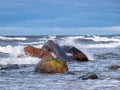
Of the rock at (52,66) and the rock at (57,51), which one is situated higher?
the rock at (57,51)

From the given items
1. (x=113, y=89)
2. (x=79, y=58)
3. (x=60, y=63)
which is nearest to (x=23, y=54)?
(x=79, y=58)

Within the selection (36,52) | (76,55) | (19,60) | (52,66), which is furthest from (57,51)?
(52,66)

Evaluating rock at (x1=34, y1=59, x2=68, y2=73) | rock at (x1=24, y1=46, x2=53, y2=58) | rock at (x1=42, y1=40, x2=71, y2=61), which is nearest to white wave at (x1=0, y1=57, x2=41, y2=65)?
rock at (x1=24, y1=46, x2=53, y2=58)

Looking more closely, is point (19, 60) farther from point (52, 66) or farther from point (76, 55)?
point (52, 66)

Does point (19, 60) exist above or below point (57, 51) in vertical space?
below

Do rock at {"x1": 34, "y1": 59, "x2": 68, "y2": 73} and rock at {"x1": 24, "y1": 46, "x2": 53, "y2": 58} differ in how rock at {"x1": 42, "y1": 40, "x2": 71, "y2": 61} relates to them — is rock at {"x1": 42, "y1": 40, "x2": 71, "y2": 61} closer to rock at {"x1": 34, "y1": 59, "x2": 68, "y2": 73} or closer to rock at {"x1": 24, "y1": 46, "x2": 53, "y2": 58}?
rock at {"x1": 24, "y1": 46, "x2": 53, "y2": 58}

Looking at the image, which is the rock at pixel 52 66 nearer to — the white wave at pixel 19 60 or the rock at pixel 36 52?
the white wave at pixel 19 60

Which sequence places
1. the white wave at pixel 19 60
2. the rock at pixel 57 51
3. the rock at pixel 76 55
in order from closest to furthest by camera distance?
the white wave at pixel 19 60, the rock at pixel 57 51, the rock at pixel 76 55

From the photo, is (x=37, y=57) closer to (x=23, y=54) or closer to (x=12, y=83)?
(x=23, y=54)

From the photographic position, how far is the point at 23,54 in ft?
85.3

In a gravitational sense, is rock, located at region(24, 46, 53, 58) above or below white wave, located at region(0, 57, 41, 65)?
above

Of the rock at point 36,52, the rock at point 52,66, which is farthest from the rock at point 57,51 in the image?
the rock at point 52,66

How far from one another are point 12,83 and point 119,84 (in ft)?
12.1

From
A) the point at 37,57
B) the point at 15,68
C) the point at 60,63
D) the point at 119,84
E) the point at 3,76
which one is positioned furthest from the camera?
the point at 37,57
